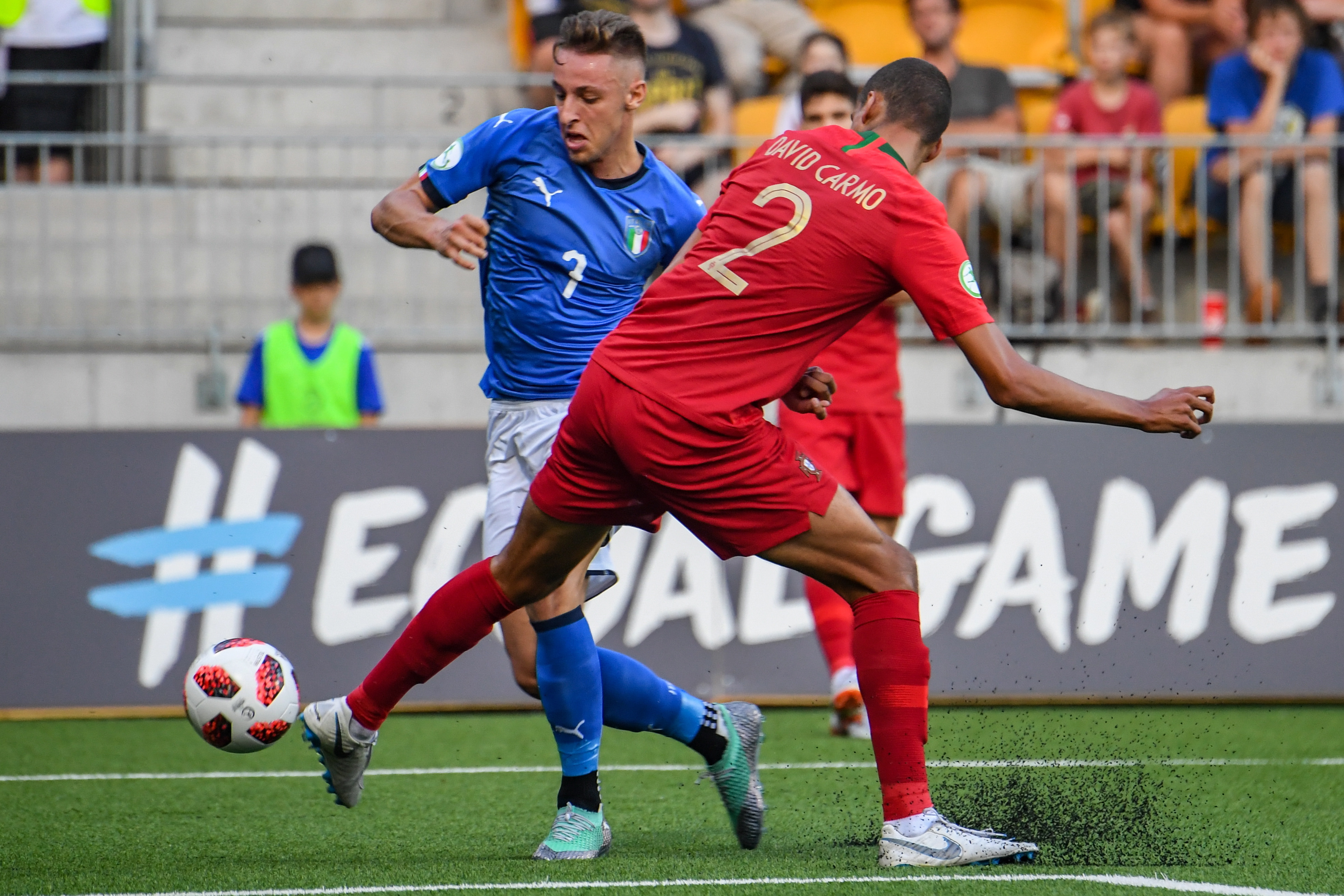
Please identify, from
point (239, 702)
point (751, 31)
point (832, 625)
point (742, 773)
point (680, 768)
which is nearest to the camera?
point (239, 702)

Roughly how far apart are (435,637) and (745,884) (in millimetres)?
1095

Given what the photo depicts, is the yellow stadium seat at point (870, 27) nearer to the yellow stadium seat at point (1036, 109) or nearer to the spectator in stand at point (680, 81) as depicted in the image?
the yellow stadium seat at point (1036, 109)

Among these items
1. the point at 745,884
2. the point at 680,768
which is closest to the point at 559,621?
the point at 745,884

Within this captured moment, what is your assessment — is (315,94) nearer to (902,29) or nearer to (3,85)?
(3,85)

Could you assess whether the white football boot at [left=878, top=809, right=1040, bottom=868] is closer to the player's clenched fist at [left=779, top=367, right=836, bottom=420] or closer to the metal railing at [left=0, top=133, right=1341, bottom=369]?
the player's clenched fist at [left=779, top=367, right=836, bottom=420]

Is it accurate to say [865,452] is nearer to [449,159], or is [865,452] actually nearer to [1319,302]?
[449,159]

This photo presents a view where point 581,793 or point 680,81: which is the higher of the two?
point 680,81

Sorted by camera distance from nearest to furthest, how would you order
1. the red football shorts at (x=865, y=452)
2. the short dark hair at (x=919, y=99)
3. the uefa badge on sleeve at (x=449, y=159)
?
the short dark hair at (x=919, y=99) → the uefa badge on sleeve at (x=449, y=159) → the red football shorts at (x=865, y=452)

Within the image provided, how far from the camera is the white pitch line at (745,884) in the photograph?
12.6ft

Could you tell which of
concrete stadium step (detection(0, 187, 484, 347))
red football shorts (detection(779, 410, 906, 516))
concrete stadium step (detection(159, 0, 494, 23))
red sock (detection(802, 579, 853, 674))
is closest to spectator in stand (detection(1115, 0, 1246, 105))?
concrete stadium step (detection(159, 0, 494, 23))

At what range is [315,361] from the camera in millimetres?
8656

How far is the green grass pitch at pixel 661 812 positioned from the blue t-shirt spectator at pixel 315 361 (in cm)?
185

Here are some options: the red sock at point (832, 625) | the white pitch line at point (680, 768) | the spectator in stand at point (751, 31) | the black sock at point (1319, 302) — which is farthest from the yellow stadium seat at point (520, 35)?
the white pitch line at point (680, 768)

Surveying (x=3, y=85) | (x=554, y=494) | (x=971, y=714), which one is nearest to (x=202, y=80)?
(x=3, y=85)
